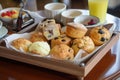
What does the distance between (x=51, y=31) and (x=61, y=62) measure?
6.8 inches

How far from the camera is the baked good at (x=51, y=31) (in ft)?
2.73

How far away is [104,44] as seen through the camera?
80cm

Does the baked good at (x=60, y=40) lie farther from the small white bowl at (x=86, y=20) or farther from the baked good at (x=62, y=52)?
the small white bowl at (x=86, y=20)

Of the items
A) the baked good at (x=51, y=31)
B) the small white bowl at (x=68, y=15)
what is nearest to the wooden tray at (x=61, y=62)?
the baked good at (x=51, y=31)

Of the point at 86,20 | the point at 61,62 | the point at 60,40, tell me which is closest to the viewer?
the point at 61,62

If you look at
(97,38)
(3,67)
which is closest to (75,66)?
(97,38)

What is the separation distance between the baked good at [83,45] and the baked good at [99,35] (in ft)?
0.09

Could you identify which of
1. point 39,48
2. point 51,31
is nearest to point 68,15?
point 51,31

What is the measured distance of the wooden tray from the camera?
2.25ft

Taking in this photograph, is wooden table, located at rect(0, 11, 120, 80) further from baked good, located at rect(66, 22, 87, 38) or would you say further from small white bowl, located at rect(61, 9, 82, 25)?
small white bowl, located at rect(61, 9, 82, 25)

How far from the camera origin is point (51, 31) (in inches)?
32.9

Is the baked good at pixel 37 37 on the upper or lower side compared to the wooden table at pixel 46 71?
upper

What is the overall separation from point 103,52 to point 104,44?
0.03 metres

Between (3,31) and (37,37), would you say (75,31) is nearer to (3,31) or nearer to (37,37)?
(37,37)
